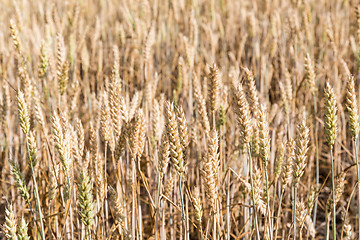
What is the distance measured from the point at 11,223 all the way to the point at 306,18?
220 cm

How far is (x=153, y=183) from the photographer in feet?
6.29

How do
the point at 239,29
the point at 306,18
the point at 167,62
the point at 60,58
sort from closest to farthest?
the point at 60,58 → the point at 306,18 → the point at 167,62 → the point at 239,29

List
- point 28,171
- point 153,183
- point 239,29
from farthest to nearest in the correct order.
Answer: point 239,29
point 28,171
point 153,183

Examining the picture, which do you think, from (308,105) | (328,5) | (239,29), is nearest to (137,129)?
(308,105)

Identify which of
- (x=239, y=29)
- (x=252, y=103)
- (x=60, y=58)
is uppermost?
(x=239, y=29)

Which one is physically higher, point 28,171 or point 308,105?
point 308,105

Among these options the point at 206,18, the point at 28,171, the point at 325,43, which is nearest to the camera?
the point at 28,171

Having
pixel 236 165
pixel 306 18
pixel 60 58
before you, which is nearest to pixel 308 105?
pixel 306 18

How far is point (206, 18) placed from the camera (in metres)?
3.67

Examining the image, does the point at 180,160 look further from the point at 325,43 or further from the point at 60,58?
the point at 325,43

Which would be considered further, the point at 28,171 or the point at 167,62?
the point at 167,62

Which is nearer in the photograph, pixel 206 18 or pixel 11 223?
pixel 11 223

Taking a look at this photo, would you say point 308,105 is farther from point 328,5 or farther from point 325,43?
point 328,5

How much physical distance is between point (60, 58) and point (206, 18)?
2.33 meters
